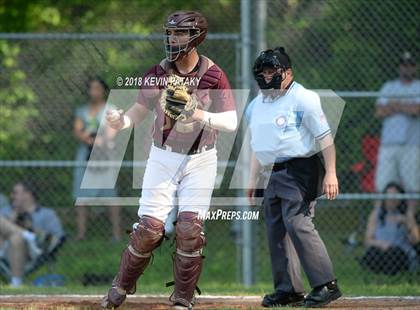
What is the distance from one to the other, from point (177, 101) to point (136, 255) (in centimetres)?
110

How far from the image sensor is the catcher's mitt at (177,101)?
6617 mm

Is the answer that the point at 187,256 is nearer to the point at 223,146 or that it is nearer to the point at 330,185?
the point at 330,185

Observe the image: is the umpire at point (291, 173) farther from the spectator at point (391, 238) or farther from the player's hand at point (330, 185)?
the spectator at point (391, 238)

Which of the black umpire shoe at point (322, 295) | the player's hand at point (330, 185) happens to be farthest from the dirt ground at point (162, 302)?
the player's hand at point (330, 185)

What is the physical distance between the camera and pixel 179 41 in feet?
22.4

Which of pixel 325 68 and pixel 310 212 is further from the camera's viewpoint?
pixel 325 68

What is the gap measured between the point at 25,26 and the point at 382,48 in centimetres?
498

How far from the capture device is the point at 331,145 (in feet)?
24.0

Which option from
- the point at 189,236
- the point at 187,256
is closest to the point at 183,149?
the point at 189,236

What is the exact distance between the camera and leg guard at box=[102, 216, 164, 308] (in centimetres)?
689

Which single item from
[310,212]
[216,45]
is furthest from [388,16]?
[310,212]

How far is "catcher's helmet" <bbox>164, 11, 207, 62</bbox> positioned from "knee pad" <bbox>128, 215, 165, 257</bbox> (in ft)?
3.59

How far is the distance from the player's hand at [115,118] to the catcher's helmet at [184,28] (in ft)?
1.63

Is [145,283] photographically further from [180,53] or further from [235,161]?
[180,53]
